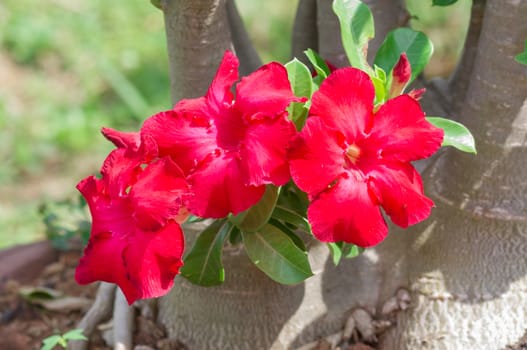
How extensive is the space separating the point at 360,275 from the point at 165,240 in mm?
565

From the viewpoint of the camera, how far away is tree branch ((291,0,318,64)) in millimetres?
1513

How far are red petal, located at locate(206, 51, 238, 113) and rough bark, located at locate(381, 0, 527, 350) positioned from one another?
1.52 ft

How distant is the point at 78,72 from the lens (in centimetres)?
333

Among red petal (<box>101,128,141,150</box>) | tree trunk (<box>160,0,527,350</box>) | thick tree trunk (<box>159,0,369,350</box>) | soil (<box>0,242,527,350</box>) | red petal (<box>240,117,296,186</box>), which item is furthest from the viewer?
soil (<box>0,242,527,350</box>)

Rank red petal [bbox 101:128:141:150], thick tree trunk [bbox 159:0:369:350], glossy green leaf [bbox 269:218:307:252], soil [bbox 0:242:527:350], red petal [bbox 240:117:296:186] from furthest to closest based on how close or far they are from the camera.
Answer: soil [bbox 0:242:527:350] → thick tree trunk [bbox 159:0:369:350] → glossy green leaf [bbox 269:218:307:252] → red petal [bbox 101:128:141:150] → red petal [bbox 240:117:296:186]

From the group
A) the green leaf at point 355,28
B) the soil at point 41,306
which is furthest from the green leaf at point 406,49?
the soil at point 41,306

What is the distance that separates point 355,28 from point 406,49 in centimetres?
11

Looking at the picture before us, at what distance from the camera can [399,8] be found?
1.42 meters

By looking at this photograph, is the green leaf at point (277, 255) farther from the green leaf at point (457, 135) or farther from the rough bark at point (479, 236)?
the rough bark at point (479, 236)

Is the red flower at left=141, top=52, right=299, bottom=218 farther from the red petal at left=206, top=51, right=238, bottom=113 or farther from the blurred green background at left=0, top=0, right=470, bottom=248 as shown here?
the blurred green background at left=0, top=0, right=470, bottom=248

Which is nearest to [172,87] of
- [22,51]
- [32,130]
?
[32,130]

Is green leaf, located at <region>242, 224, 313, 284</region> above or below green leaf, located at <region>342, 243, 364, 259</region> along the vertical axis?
above

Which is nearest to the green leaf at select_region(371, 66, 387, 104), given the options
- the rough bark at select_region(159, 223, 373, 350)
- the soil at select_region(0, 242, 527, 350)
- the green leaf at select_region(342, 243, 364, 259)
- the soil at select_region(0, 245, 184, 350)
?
the green leaf at select_region(342, 243, 364, 259)

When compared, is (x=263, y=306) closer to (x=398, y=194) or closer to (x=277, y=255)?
(x=277, y=255)
